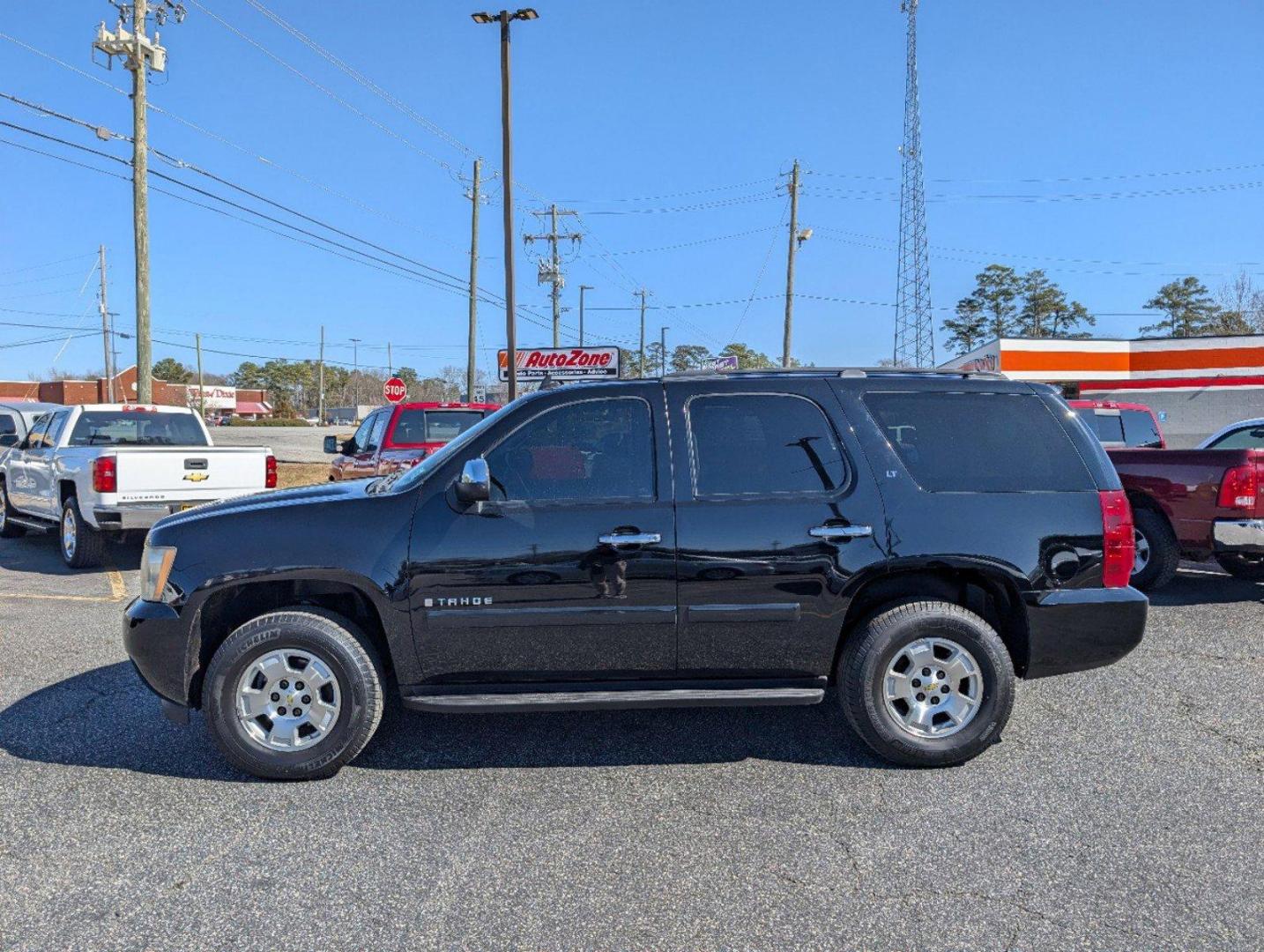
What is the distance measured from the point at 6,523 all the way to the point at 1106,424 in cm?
1461

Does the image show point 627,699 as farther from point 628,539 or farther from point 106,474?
point 106,474

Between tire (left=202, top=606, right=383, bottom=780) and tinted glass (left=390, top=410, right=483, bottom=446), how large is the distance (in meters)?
8.57

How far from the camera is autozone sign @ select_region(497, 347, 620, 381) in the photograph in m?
27.4

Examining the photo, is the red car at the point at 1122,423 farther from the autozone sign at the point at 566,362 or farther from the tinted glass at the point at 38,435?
the autozone sign at the point at 566,362

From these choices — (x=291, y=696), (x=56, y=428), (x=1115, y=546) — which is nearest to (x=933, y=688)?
(x=1115, y=546)

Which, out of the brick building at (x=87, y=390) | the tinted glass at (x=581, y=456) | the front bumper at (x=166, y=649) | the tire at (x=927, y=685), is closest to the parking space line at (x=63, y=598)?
the front bumper at (x=166, y=649)

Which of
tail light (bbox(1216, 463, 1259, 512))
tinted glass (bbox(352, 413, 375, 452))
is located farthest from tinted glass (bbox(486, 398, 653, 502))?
tinted glass (bbox(352, 413, 375, 452))

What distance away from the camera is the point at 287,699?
409 cm

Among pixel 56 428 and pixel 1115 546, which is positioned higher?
pixel 56 428

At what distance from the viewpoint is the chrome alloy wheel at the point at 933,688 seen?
13.9 feet

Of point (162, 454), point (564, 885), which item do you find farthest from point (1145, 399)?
point (564, 885)

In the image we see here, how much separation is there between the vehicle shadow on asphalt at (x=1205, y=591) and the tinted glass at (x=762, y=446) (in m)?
4.95

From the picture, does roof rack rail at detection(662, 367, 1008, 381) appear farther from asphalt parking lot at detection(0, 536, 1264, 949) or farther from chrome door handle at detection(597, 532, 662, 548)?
asphalt parking lot at detection(0, 536, 1264, 949)

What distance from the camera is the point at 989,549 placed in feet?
13.9
